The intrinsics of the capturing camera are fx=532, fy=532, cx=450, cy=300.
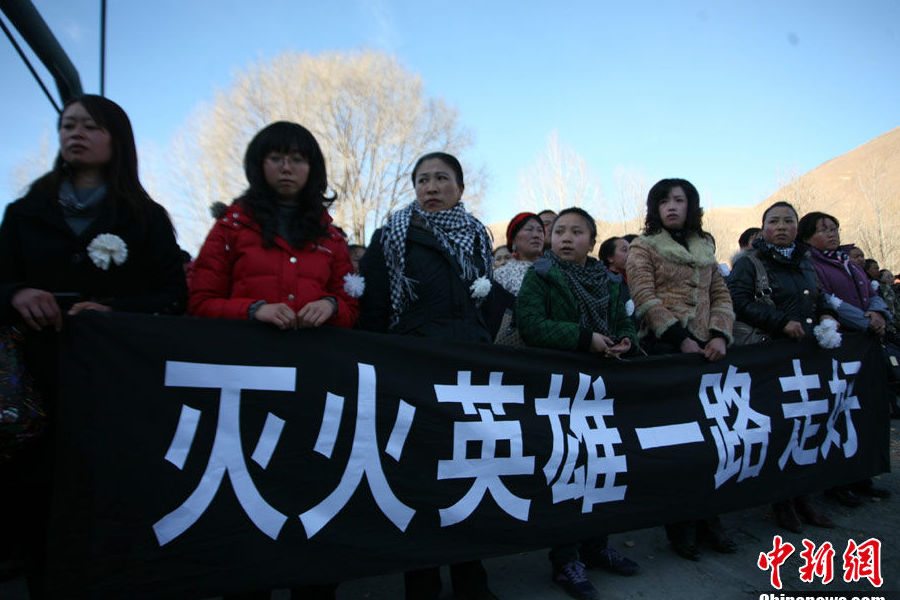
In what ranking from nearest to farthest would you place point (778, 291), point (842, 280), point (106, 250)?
point (106, 250), point (778, 291), point (842, 280)

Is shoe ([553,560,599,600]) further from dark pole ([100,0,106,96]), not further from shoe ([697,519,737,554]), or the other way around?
dark pole ([100,0,106,96])

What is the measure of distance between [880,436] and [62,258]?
472cm

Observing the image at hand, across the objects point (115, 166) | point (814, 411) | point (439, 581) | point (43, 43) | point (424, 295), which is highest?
point (43, 43)

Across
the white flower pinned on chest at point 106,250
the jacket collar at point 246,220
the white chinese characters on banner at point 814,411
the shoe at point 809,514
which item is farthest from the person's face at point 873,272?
the white flower pinned on chest at point 106,250

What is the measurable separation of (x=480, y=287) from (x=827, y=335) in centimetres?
243

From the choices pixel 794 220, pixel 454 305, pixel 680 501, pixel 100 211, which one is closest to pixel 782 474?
pixel 680 501

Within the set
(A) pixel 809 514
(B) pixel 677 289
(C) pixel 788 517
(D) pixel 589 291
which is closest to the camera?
(D) pixel 589 291

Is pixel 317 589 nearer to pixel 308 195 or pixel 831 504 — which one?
pixel 308 195

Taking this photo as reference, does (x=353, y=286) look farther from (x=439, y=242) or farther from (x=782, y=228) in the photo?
(x=782, y=228)

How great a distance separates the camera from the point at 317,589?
2.02 meters

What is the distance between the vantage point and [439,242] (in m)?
2.47

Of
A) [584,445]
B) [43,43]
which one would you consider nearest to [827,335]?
[584,445]

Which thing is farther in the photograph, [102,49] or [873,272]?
[873,272]

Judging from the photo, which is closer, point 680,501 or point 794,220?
point 680,501
